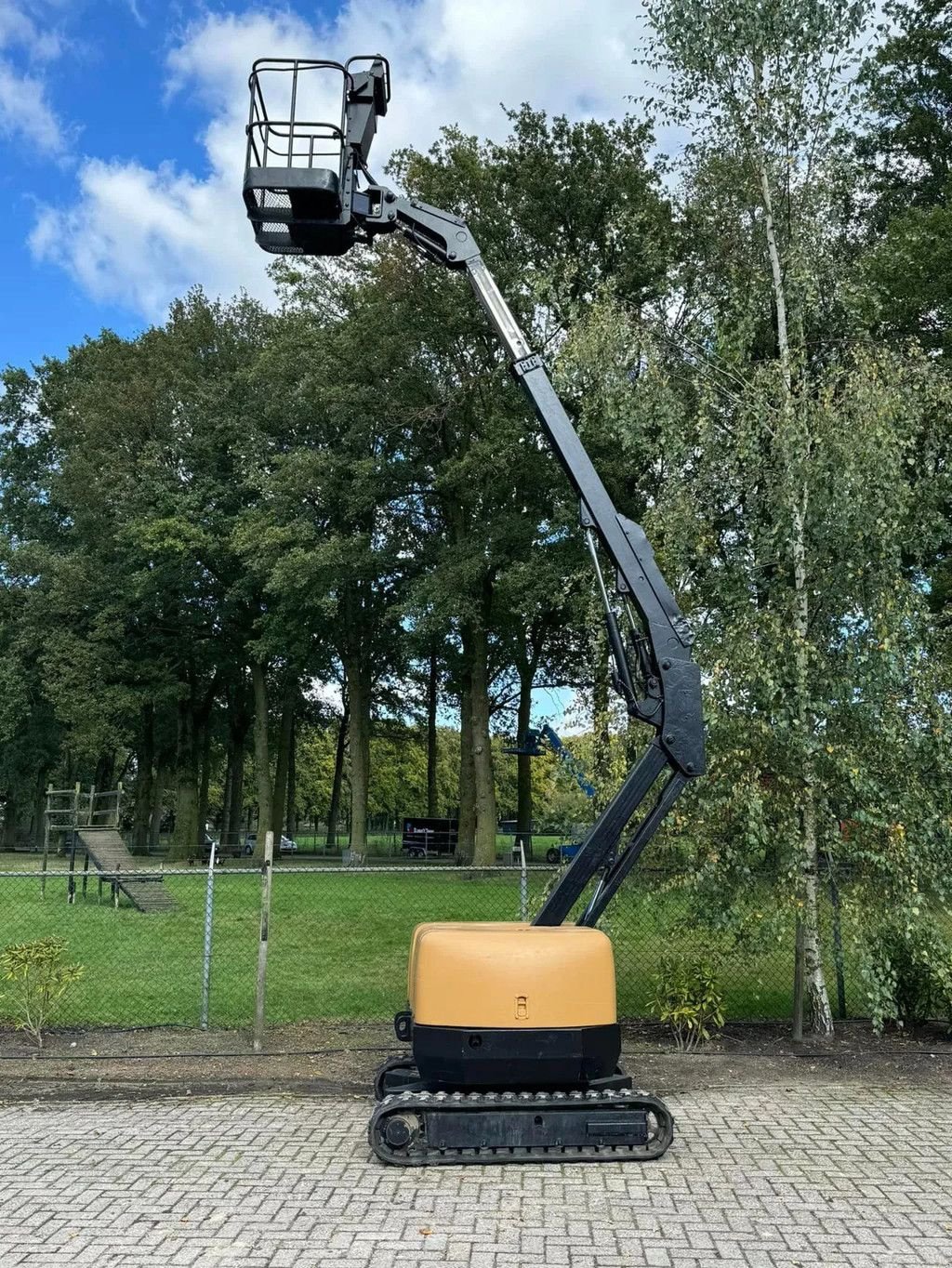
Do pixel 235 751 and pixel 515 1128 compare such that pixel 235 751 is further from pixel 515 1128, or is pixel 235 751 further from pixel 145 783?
pixel 515 1128

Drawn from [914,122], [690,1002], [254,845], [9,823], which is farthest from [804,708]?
[9,823]

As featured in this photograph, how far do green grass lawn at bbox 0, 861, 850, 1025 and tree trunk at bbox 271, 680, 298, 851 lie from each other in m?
10.5

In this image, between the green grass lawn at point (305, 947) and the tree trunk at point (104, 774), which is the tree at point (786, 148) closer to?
the green grass lawn at point (305, 947)

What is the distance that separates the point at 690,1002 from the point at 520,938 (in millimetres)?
3226

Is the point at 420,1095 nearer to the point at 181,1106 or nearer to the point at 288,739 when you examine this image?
the point at 181,1106

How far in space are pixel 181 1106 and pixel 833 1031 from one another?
5.46 metres

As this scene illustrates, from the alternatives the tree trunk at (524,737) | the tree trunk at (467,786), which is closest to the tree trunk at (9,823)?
the tree trunk at (524,737)

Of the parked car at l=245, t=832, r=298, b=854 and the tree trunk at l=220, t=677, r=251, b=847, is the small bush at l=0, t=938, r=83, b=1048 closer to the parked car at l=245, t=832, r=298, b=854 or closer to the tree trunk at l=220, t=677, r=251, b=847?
the parked car at l=245, t=832, r=298, b=854

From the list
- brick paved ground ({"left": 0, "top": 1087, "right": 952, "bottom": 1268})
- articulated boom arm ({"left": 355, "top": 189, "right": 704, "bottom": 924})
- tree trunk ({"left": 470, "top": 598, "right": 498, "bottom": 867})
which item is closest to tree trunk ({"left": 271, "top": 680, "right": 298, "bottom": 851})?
tree trunk ({"left": 470, "top": 598, "right": 498, "bottom": 867})

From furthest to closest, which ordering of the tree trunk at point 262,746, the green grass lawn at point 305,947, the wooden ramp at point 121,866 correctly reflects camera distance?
1. the tree trunk at point 262,746
2. the wooden ramp at point 121,866
3. the green grass lawn at point 305,947

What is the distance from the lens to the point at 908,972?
8812mm

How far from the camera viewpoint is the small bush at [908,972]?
776 centimetres

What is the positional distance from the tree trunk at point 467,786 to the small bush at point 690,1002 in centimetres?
1797

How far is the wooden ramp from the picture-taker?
58.8 feet
